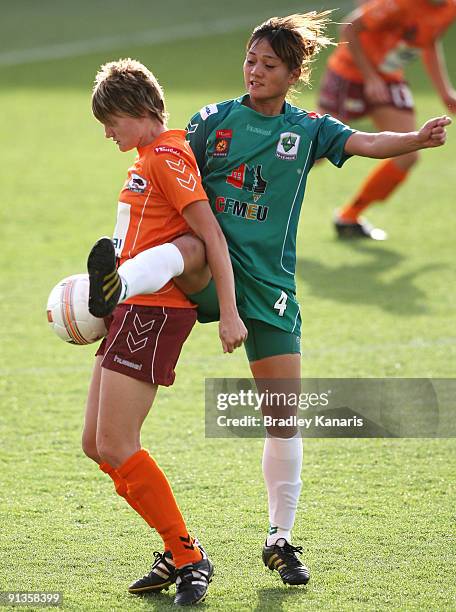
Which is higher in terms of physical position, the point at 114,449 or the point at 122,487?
the point at 114,449

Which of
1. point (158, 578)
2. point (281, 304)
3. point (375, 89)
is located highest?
point (375, 89)

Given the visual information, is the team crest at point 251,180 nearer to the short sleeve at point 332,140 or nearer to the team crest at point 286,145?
the team crest at point 286,145

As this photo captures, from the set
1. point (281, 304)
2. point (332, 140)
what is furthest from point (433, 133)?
point (281, 304)

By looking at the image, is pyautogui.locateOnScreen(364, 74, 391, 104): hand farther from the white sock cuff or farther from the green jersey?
the white sock cuff

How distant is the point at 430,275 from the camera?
308 inches

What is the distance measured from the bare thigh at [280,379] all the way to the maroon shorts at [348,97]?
5.15 metres

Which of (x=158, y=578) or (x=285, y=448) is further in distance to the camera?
(x=285, y=448)

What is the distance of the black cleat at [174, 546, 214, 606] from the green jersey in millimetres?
821

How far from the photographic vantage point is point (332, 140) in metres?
3.62

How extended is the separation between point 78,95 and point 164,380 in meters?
11.2

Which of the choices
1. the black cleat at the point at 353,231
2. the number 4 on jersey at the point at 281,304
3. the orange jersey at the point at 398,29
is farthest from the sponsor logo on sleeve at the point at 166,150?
the black cleat at the point at 353,231

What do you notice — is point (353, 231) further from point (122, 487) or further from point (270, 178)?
point (122, 487)

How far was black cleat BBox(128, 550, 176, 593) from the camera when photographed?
3.54m

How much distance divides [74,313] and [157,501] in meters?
0.65
